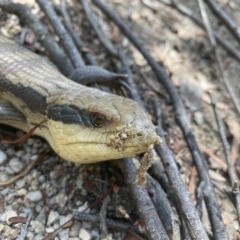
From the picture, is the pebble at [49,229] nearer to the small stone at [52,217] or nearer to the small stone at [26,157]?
the small stone at [52,217]

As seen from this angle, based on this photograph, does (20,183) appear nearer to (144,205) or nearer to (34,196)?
(34,196)

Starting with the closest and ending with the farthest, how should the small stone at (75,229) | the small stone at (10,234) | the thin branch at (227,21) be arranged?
1. the small stone at (10,234)
2. the small stone at (75,229)
3. the thin branch at (227,21)

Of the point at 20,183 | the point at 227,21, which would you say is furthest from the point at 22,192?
the point at 227,21

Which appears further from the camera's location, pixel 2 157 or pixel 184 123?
pixel 184 123

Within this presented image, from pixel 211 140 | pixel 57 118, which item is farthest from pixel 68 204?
pixel 211 140

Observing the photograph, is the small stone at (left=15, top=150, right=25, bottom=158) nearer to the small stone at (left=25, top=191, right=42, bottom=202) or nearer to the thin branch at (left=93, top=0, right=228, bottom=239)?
the small stone at (left=25, top=191, right=42, bottom=202)

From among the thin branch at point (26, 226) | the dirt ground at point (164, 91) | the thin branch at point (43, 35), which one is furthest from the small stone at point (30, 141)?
the thin branch at point (43, 35)
